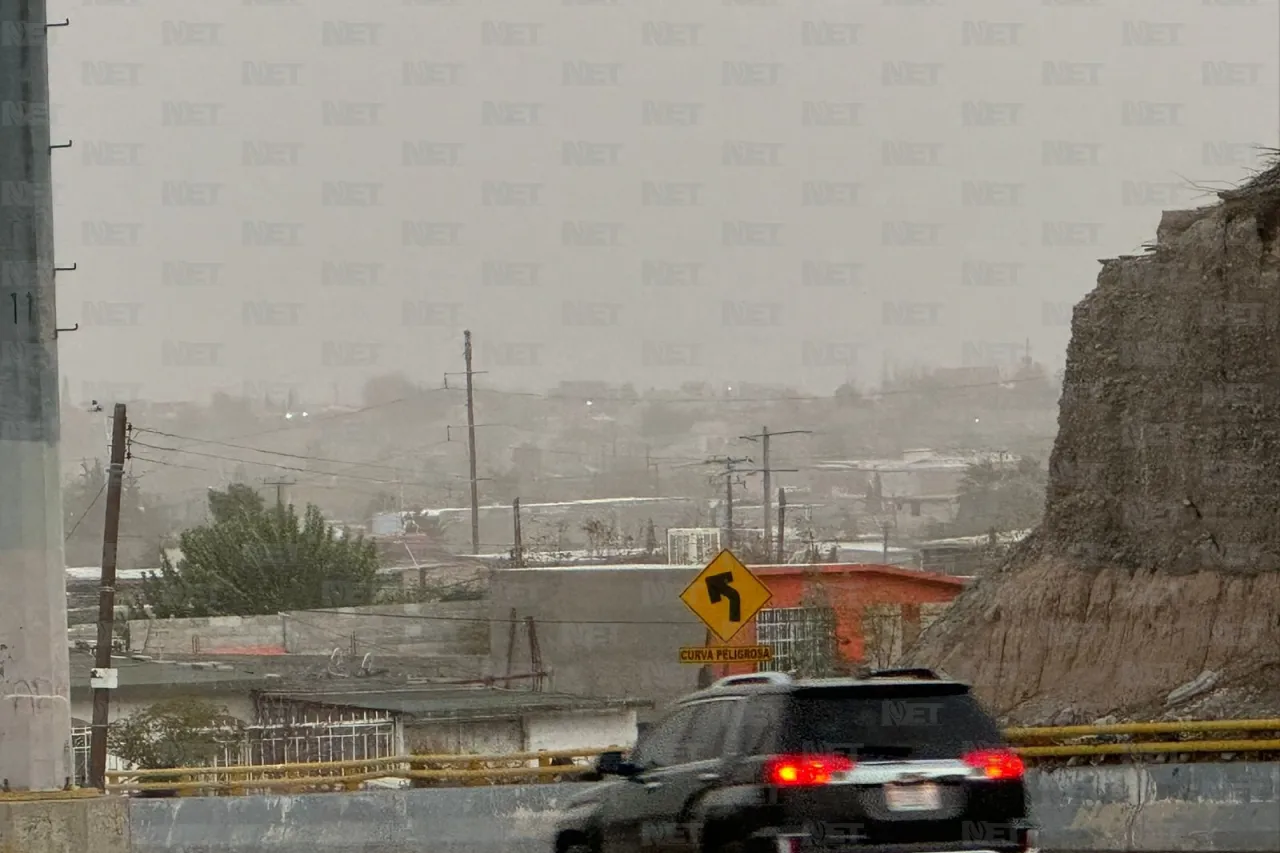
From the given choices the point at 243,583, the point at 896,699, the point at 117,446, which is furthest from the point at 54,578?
the point at 243,583

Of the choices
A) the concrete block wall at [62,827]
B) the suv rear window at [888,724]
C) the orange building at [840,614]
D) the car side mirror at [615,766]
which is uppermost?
the suv rear window at [888,724]

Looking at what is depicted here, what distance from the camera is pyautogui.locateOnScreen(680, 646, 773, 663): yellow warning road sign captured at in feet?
64.1

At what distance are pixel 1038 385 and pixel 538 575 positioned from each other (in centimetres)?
14356

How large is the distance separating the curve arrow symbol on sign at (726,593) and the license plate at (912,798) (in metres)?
10.6

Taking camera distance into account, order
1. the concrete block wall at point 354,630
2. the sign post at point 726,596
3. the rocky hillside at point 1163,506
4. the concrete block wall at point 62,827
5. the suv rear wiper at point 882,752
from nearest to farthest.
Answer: the suv rear wiper at point 882,752 → the concrete block wall at point 62,827 → the sign post at point 726,596 → the rocky hillside at point 1163,506 → the concrete block wall at point 354,630

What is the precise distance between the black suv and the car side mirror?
76cm

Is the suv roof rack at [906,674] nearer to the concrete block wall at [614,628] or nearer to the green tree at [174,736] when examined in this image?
the green tree at [174,736]

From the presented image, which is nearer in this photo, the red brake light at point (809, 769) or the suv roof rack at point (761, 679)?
the red brake light at point (809, 769)

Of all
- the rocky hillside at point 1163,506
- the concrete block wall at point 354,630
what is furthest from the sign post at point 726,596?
the concrete block wall at point 354,630

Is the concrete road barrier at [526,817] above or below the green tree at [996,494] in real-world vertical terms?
below

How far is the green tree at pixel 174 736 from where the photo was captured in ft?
133

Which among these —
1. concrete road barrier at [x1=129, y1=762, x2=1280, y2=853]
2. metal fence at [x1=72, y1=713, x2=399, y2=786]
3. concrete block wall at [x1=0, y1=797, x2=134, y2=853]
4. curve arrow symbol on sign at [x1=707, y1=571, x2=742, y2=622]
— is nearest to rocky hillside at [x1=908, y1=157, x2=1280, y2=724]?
curve arrow symbol on sign at [x1=707, y1=571, x2=742, y2=622]

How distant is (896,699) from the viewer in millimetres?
10016

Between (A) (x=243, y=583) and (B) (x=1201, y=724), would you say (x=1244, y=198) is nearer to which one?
(B) (x=1201, y=724)
